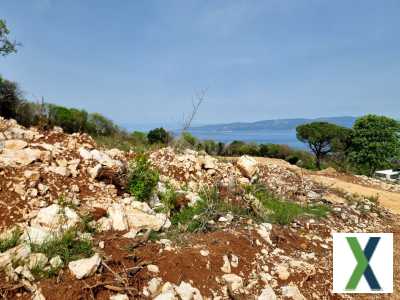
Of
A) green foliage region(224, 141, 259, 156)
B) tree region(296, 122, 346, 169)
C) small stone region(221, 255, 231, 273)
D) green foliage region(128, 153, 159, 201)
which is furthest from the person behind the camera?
green foliage region(224, 141, 259, 156)

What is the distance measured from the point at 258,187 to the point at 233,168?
2.69ft

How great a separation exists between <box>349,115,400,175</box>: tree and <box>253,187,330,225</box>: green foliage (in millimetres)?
17944

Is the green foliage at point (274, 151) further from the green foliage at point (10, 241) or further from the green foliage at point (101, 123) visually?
the green foliage at point (10, 241)

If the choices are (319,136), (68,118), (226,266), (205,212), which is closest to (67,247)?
(226,266)

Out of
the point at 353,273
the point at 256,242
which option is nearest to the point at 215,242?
the point at 256,242

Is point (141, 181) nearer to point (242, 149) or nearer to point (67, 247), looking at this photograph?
point (67, 247)

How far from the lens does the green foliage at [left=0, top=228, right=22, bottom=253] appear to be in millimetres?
3260

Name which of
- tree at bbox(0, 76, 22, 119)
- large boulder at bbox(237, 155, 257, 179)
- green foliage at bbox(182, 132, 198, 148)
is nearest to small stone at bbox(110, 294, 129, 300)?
large boulder at bbox(237, 155, 257, 179)

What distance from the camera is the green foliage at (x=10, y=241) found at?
3.26 m

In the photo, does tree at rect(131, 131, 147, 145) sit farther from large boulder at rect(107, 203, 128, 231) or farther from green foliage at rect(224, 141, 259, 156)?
large boulder at rect(107, 203, 128, 231)

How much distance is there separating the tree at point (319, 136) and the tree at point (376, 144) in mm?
3456

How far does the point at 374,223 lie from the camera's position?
23.6ft

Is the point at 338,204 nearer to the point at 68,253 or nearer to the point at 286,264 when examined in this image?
the point at 286,264

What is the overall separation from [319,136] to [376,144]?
6.35 metres
